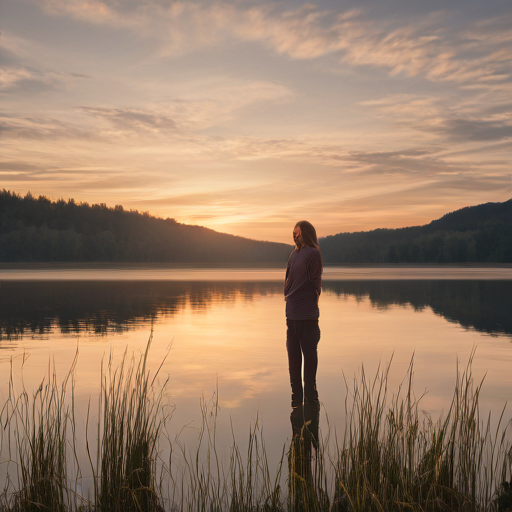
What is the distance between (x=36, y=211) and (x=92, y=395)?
171 m

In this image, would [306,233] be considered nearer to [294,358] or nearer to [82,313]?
[294,358]

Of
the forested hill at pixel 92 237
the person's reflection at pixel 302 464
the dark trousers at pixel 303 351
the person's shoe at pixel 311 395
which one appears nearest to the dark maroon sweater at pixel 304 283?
the dark trousers at pixel 303 351

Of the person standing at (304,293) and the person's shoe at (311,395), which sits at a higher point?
the person standing at (304,293)

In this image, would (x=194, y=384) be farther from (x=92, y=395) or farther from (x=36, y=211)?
(x=36, y=211)

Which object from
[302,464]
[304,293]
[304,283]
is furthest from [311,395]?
[302,464]

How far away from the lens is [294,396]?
645cm

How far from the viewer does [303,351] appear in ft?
20.3

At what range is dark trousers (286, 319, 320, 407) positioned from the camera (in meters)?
6.07

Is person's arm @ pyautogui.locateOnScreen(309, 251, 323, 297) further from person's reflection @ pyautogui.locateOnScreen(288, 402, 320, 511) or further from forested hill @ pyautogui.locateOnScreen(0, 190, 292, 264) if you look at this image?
forested hill @ pyautogui.locateOnScreen(0, 190, 292, 264)

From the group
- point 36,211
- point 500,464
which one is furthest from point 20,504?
point 36,211

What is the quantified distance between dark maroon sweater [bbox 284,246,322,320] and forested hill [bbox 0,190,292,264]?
473ft

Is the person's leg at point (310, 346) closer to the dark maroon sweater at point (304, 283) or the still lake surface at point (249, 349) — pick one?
the dark maroon sweater at point (304, 283)

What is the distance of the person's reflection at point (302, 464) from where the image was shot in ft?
12.5

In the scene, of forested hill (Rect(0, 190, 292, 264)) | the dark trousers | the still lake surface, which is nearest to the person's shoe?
the dark trousers
